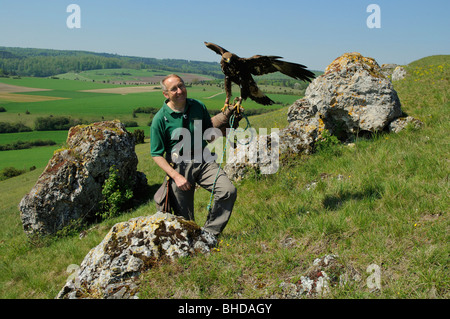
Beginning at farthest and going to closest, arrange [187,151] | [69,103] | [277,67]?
1. [69,103]
2. [277,67]
3. [187,151]

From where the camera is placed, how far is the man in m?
4.20

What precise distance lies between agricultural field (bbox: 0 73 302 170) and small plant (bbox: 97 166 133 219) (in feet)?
136

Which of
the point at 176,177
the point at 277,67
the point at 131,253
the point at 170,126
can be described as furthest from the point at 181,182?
the point at 277,67

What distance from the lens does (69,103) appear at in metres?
102

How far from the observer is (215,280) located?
337 cm

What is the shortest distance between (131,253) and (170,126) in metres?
1.91

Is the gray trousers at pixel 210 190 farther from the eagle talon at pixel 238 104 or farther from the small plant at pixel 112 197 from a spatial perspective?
the small plant at pixel 112 197

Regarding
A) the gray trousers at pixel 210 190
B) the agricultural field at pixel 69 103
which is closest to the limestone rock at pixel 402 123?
the gray trousers at pixel 210 190

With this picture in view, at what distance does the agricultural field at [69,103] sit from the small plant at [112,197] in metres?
41.5

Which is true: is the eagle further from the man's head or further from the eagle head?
the man's head

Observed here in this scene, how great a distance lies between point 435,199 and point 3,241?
13801mm

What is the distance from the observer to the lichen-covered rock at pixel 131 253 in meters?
3.39

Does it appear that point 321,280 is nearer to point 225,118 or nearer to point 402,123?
point 225,118

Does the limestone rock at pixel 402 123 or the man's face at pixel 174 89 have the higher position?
the man's face at pixel 174 89
